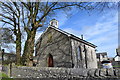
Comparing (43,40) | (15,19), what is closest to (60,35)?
(43,40)

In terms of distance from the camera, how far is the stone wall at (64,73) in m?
4.49

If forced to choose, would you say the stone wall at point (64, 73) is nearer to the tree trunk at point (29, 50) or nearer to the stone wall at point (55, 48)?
the tree trunk at point (29, 50)

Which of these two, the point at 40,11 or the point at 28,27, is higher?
the point at 40,11

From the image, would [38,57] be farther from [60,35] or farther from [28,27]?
[28,27]

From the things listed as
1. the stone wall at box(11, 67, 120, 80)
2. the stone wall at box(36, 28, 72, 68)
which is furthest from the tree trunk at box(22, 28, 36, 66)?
the stone wall at box(36, 28, 72, 68)

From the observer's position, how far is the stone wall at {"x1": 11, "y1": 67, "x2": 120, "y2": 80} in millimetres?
4491

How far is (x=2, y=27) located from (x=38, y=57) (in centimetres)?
820

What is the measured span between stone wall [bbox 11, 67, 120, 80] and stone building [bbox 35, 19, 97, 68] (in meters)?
7.96

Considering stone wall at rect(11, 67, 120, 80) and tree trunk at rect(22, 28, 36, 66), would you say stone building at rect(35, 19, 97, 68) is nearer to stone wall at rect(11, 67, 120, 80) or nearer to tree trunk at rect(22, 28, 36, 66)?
tree trunk at rect(22, 28, 36, 66)

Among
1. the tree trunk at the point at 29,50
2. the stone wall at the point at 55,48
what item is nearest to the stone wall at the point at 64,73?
the tree trunk at the point at 29,50

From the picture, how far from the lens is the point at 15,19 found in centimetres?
1372

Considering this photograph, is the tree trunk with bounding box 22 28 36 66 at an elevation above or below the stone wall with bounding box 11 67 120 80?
above

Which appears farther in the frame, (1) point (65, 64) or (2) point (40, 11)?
(1) point (65, 64)

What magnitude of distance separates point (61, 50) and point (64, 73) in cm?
1073
